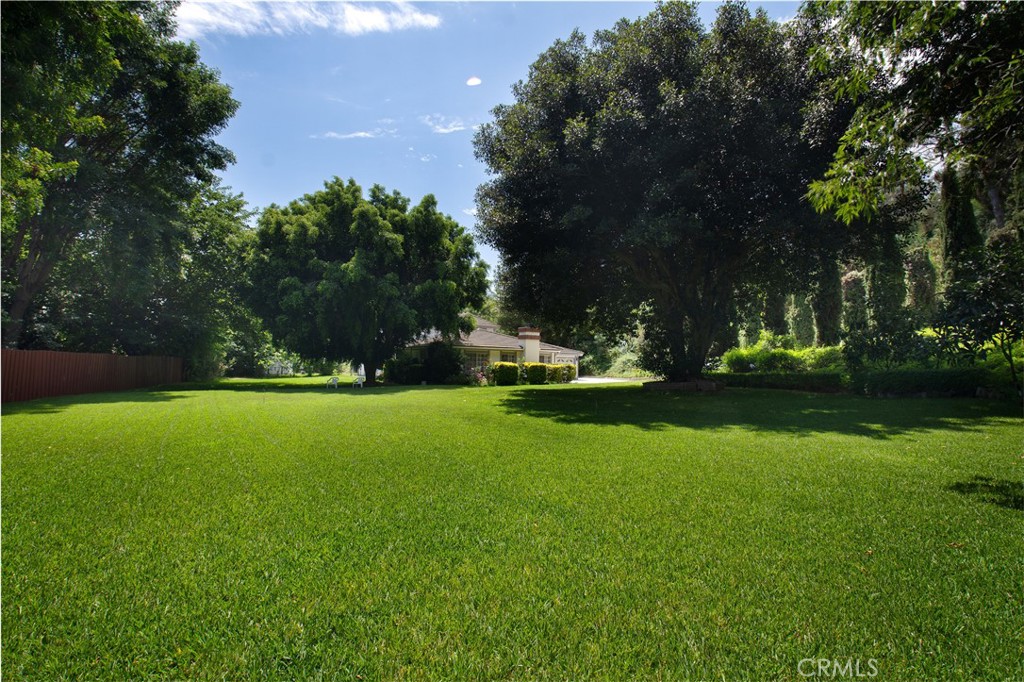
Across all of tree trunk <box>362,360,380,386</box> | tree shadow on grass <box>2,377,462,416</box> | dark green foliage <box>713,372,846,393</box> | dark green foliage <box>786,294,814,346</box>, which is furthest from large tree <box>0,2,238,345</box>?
dark green foliage <box>786,294,814,346</box>

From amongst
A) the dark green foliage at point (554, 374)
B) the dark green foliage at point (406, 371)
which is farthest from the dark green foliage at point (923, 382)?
the dark green foliage at point (406, 371)

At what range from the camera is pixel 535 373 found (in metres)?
27.6

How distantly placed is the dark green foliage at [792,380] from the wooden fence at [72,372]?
25299mm

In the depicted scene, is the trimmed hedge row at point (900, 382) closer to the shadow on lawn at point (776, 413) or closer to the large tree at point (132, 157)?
the shadow on lawn at point (776, 413)

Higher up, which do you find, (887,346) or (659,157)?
(659,157)

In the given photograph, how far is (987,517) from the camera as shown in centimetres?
371

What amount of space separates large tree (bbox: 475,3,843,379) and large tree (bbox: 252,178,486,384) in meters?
8.88

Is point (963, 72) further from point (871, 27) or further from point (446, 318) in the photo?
point (446, 318)

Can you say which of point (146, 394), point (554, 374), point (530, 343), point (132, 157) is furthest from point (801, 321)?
point (132, 157)

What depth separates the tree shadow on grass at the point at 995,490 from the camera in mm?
4086

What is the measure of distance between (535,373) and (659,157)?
54.8 ft

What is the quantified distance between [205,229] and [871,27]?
29.1 meters

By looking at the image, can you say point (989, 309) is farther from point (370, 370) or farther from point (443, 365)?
point (370, 370)

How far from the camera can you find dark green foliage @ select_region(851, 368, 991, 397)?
11.9 meters
